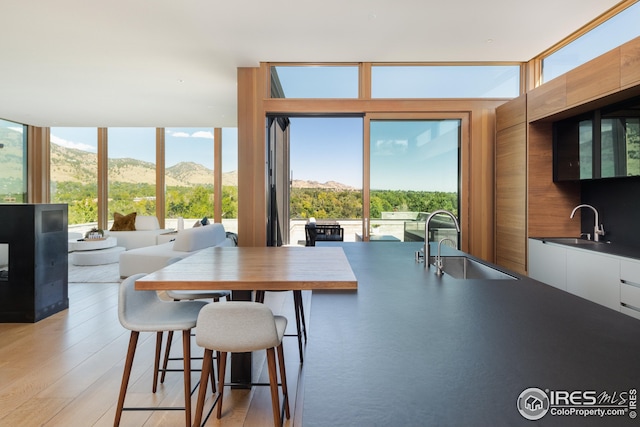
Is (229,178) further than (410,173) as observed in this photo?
Yes

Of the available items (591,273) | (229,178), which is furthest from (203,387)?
(229,178)

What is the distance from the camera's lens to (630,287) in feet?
7.63

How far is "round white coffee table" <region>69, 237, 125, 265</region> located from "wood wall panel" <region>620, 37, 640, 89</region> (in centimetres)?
754

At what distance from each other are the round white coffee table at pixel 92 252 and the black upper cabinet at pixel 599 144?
23.5ft

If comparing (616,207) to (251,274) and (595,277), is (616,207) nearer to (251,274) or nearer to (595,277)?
(595,277)

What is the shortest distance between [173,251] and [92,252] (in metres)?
2.41

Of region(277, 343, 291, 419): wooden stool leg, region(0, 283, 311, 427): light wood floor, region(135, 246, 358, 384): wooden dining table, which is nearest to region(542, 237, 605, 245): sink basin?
region(135, 246, 358, 384): wooden dining table

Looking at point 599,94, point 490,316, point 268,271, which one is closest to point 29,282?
point 268,271

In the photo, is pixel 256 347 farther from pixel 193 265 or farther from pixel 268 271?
pixel 193 265

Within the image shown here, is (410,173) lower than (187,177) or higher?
lower

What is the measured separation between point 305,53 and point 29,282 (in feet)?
12.7

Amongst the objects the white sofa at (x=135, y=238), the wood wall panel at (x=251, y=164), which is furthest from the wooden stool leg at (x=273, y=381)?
the white sofa at (x=135, y=238)

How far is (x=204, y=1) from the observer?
2865 mm

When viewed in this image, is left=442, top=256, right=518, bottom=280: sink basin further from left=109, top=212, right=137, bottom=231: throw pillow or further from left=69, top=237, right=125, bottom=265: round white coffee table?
left=109, top=212, right=137, bottom=231: throw pillow
